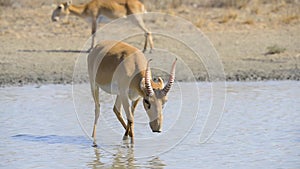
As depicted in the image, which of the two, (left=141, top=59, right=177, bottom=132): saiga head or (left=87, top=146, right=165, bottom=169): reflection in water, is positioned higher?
(left=141, top=59, right=177, bottom=132): saiga head

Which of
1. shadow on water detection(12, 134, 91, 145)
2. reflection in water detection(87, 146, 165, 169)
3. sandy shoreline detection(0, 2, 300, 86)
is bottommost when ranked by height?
sandy shoreline detection(0, 2, 300, 86)

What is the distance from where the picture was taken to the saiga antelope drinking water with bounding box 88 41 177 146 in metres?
8.34

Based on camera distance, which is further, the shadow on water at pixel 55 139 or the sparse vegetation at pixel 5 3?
the sparse vegetation at pixel 5 3

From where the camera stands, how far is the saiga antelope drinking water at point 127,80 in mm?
8336

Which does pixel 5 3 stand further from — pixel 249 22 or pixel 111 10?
pixel 249 22

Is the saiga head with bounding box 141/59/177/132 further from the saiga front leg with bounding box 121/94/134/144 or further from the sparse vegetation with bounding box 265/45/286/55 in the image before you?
the sparse vegetation with bounding box 265/45/286/55

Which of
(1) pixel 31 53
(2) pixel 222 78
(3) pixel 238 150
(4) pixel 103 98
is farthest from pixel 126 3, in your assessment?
(3) pixel 238 150

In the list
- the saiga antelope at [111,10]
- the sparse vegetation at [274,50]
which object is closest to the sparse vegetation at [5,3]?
the saiga antelope at [111,10]

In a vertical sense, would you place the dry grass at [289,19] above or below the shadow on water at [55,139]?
below

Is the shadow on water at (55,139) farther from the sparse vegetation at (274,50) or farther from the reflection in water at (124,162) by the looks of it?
the sparse vegetation at (274,50)

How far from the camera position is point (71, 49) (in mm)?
16734

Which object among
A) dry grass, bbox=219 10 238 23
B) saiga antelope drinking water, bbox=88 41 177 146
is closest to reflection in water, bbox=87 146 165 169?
saiga antelope drinking water, bbox=88 41 177 146

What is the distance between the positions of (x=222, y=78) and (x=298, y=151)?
18.5ft

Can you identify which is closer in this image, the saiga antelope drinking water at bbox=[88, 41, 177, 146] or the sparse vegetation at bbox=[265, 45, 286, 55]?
the saiga antelope drinking water at bbox=[88, 41, 177, 146]
